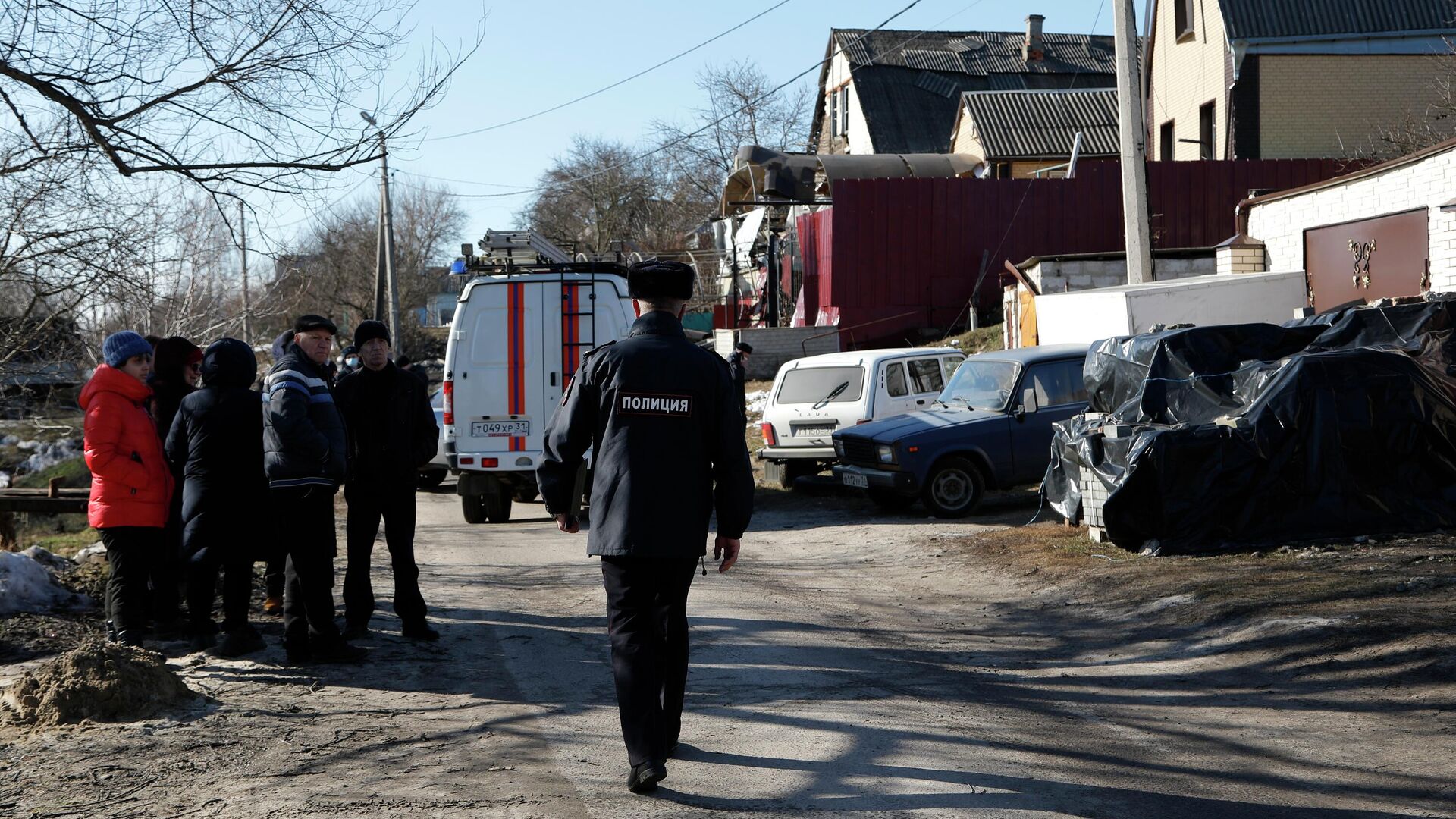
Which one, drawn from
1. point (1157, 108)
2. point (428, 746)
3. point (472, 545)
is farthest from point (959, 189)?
point (428, 746)

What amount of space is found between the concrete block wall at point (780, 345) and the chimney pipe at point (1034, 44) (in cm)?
3101

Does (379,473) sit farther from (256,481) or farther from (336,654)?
(336,654)

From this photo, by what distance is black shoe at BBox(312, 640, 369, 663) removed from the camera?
6.61m

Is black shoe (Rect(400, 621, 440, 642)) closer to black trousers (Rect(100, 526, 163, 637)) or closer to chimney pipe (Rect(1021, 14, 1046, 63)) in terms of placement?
black trousers (Rect(100, 526, 163, 637))

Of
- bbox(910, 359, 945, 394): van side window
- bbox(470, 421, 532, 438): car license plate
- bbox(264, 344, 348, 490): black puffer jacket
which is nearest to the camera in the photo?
bbox(264, 344, 348, 490): black puffer jacket

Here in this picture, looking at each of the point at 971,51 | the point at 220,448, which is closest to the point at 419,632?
the point at 220,448

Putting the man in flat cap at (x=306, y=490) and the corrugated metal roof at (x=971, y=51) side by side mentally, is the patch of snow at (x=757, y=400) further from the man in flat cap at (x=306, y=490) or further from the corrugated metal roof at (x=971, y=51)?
the corrugated metal roof at (x=971, y=51)

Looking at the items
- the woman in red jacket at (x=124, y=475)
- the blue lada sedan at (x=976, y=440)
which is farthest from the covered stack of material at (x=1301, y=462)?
the woman in red jacket at (x=124, y=475)

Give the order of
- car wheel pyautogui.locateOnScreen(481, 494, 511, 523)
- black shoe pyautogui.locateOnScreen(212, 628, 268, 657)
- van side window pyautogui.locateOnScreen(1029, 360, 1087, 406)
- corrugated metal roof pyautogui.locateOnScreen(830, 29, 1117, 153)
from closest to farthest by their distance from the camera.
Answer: black shoe pyautogui.locateOnScreen(212, 628, 268, 657)
van side window pyautogui.locateOnScreen(1029, 360, 1087, 406)
car wheel pyautogui.locateOnScreen(481, 494, 511, 523)
corrugated metal roof pyautogui.locateOnScreen(830, 29, 1117, 153)

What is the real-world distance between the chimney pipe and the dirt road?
47741 mm

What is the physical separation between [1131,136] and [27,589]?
1148 centimetres

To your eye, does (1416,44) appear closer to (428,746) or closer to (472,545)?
(472,545)

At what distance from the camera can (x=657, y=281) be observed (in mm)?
4594

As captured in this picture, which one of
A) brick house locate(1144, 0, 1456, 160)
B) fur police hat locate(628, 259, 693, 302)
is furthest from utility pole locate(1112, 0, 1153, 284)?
brick house locate(1144, 0, 1456, 160)
